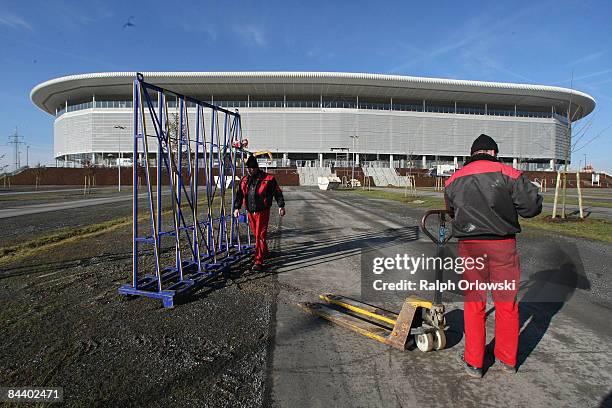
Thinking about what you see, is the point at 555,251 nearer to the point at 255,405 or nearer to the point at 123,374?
the point at 255,405

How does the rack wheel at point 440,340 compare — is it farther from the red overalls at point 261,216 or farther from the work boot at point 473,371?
the red overalls at point 261,216

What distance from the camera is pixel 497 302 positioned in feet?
9.25

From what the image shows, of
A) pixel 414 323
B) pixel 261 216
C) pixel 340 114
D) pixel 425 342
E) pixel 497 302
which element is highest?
pixel 340 114

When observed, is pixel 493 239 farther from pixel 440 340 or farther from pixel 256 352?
pixel 256 352

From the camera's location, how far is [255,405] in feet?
7.74

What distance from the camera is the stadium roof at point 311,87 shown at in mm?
63625

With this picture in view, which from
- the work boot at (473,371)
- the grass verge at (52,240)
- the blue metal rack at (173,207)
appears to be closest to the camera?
the work boot at (473,371)

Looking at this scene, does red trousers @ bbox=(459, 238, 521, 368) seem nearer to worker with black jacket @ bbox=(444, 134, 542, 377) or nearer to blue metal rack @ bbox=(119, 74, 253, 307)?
worker with black jacket @ bbox=(444, 134, 542, 377)

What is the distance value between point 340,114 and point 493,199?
68.0 m

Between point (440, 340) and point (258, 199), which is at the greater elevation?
point (258, 199)

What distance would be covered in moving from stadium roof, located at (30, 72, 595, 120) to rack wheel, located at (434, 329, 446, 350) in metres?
64.8

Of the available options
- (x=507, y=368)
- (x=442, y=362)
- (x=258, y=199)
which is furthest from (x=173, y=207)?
(x=507, y=368)

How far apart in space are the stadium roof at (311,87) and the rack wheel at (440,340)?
6484 cm

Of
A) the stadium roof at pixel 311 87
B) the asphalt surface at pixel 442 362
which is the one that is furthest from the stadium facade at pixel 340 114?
the asphalt surface at pixel 442 362
